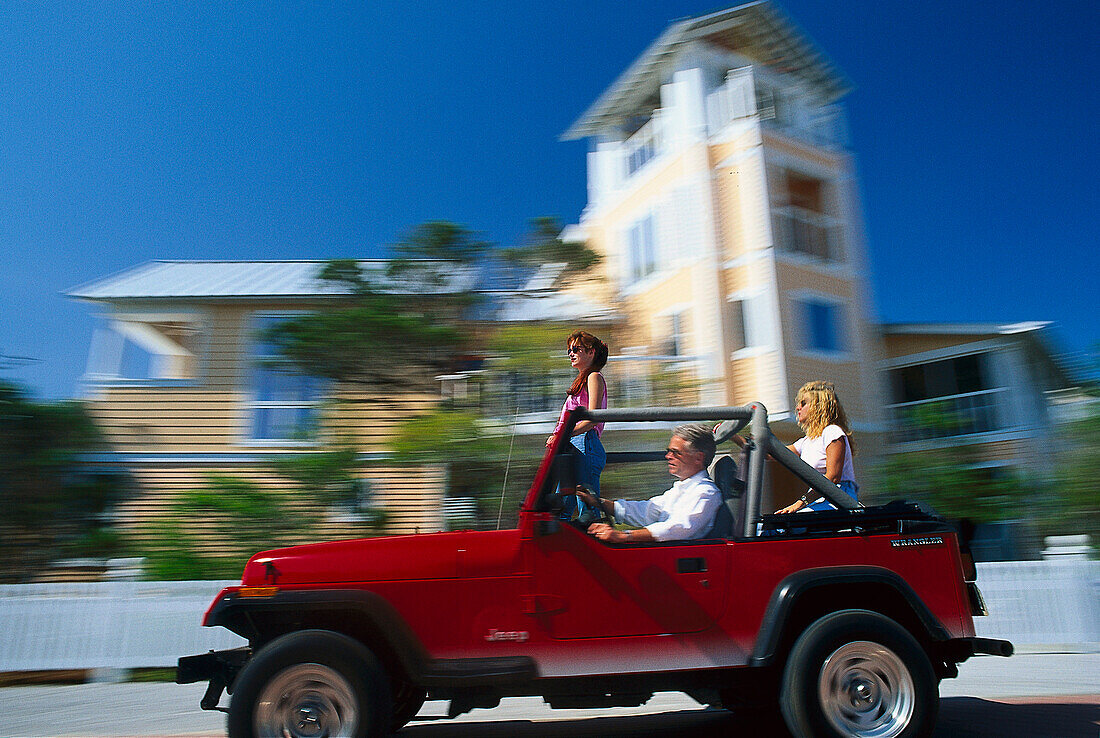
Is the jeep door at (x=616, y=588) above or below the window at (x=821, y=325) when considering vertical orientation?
below

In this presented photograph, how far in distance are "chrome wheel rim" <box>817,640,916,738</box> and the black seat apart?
0.77m

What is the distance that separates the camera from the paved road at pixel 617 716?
4.93 m

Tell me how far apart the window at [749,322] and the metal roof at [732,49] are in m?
6.08

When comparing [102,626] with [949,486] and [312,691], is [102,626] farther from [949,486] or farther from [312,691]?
[949,486]

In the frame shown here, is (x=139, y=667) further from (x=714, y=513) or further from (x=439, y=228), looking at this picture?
(x=714, y=513)

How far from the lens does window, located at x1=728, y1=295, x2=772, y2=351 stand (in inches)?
600

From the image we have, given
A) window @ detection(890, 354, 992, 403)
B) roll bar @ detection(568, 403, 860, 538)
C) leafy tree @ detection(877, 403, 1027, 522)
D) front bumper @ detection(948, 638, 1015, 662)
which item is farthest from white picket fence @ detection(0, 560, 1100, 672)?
window @ detection(890, 354, 992, 403)

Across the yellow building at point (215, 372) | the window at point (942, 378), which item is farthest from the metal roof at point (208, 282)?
the window at point (942, 378)

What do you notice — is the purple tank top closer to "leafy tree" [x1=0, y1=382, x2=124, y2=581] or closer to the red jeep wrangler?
the red jeep wrangler

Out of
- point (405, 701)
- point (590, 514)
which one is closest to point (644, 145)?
point (590, 514)

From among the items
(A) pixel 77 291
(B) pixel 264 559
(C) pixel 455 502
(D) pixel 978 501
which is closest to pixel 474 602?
(B) pixel 264 559

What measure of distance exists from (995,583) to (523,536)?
24.7 feet

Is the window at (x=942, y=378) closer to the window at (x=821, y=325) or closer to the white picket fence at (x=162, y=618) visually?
the window at (x=821, y=325)

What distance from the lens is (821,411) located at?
4.62 meters
